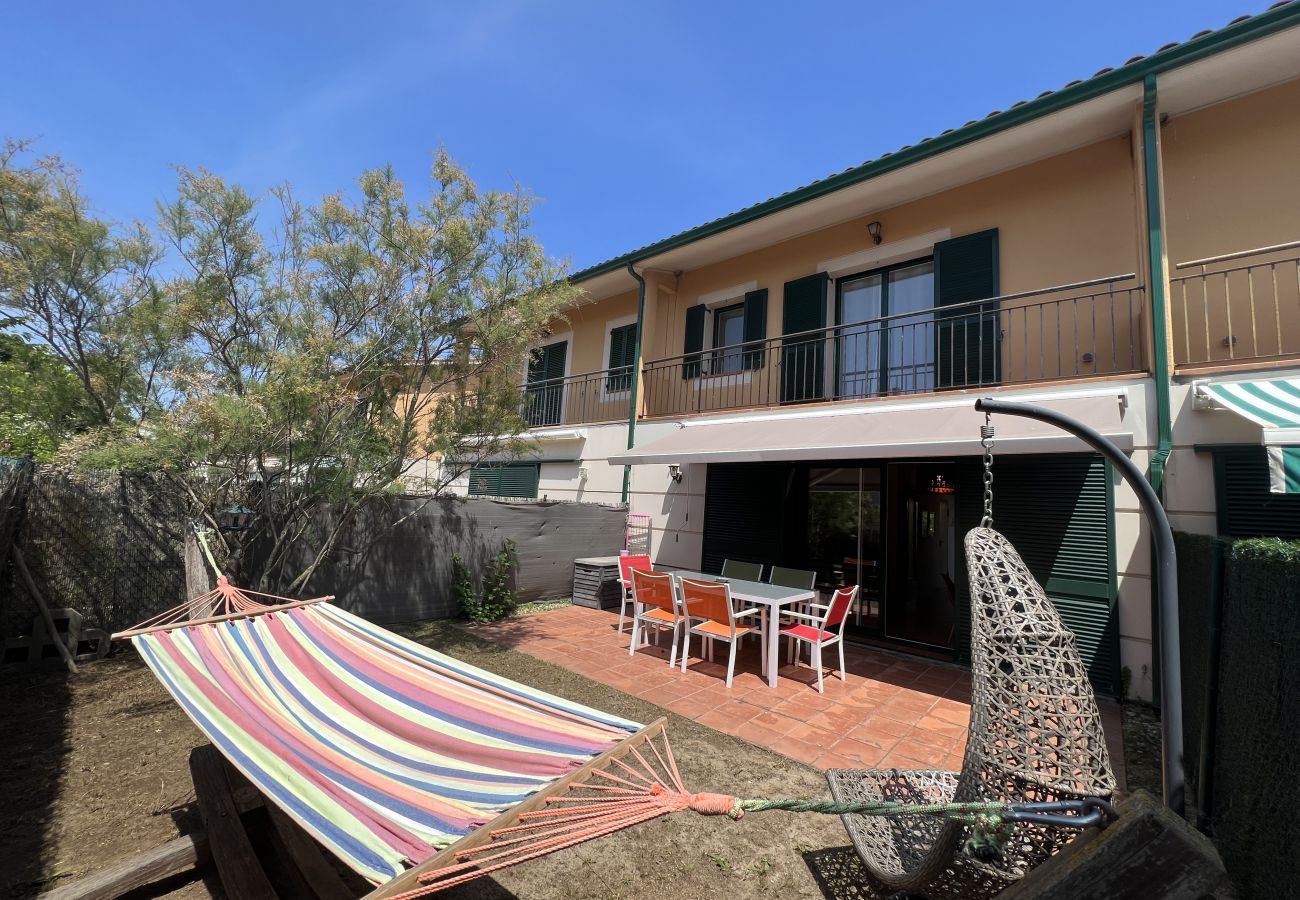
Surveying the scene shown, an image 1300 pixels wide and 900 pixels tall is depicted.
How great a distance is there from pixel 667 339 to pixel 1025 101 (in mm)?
7213

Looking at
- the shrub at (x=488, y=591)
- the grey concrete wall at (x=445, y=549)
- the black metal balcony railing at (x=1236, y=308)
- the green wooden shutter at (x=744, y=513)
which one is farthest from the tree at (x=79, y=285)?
the black metal balcony railing at (x=1236, y=308)

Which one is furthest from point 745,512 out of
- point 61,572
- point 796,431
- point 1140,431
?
point 61,572

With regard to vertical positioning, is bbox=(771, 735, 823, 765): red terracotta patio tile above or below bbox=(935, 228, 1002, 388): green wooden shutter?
below

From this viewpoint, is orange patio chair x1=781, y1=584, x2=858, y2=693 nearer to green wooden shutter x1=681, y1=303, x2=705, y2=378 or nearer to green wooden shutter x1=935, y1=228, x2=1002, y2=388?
green wooden shutter x1=935, y1=228, x2=1002, y2=388

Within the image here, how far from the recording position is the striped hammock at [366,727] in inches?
79.4

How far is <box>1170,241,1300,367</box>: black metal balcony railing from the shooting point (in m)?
6.21

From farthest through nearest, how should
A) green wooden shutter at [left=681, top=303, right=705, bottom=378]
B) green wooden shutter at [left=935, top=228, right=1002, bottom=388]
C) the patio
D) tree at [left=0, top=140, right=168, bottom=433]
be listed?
green wooden shutter at [left=681, top=303, right=705, bottom=378], green wooden shutter at [left=935, top=228, right=1002, bottom=388], tree at [left=0, top=140, right=168, bottom=433], the patio

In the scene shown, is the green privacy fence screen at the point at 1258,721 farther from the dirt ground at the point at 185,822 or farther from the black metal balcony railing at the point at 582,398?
the black metal balcony railing at the point at 582,398

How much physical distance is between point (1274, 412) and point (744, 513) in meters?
6.54

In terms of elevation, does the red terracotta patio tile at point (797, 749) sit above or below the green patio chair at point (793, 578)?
below

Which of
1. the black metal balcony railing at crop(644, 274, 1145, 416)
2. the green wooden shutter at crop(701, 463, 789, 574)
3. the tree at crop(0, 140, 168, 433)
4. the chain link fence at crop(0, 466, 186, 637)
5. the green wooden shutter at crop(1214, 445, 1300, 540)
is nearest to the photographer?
the green wooden shutter at crop(1214, 445, 1300, 540)

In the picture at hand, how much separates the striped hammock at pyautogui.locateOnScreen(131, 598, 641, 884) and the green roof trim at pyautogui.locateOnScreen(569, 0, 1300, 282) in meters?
8.31

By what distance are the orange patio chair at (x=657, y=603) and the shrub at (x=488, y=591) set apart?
2795 mm

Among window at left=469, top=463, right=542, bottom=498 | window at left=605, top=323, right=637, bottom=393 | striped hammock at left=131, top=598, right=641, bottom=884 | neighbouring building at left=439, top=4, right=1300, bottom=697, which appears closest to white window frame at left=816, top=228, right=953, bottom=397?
neighbouring building at left=439, top=4, right=1300, bottom=697
